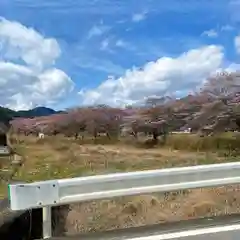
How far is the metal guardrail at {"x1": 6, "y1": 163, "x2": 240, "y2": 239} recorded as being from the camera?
3.42m

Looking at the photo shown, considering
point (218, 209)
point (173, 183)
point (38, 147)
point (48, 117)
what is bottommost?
point (218, 209)

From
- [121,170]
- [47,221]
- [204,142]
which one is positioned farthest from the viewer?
[204,142]

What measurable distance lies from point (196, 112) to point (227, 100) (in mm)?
428

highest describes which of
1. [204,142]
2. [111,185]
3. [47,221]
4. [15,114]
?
[15,114]

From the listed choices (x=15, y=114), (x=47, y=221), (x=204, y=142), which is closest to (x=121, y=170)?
(x=204, y=142)

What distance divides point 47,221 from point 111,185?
1.83 feet

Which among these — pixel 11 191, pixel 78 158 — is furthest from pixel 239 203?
pixel 11 191

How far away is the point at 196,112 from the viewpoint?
5.30 m

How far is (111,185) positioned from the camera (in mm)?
3752

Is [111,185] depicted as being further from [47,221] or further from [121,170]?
[121,170]

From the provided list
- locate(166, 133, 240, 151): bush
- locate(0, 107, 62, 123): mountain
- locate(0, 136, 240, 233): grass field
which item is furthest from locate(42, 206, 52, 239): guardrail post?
locate(166, 133, 240, 151): bush

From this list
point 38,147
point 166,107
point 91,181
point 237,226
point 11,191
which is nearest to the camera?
point 11,191

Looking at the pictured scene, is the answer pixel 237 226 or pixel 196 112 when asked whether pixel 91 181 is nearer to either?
pixel 237 226

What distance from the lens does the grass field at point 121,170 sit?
14.8ft
